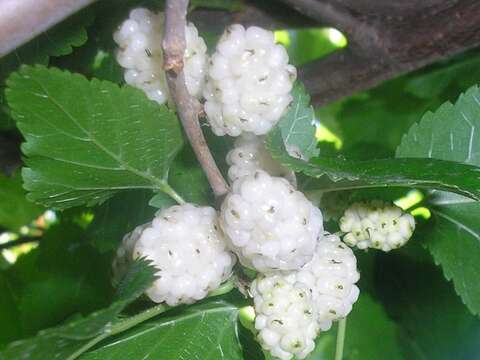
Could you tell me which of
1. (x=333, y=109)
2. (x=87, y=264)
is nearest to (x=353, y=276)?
(x=87, y=264)

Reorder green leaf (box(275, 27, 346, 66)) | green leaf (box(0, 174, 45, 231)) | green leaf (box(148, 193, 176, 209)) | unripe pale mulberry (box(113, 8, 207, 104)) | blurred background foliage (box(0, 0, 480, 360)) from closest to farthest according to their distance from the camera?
unripe pale mulberry (box(113, 8, 207, 104)) → green leaf (box(148, 193, 176, 209)) → blurred background foliage (box(0, 0, 480, 360)) → green leaf (box(0, 174, 45, 231)) → green leaf (box(275, 27, 346, 66))

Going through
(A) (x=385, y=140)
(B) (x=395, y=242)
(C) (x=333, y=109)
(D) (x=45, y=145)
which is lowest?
(B) (x=395, y=242)

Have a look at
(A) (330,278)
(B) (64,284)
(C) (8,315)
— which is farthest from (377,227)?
(C) (8,315)

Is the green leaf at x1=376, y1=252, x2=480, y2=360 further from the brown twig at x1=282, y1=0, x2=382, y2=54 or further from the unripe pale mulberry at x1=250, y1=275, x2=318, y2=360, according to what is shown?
the unripe pale mulberry at x1=250, y1=275, x2=318, y2=360

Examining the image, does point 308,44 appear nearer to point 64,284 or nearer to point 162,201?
point 64,284

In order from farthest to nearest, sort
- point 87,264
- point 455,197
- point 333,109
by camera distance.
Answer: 1. point 333,109
2. point 87,264
3. point 455,197

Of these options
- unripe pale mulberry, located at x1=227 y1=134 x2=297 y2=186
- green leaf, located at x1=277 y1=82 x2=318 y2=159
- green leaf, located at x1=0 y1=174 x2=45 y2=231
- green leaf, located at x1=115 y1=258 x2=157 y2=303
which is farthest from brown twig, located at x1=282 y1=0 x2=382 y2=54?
green leaf, located at x1=0 y1=174 x2=45 y2=231

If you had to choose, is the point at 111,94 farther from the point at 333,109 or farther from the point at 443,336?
the point at 333,109
